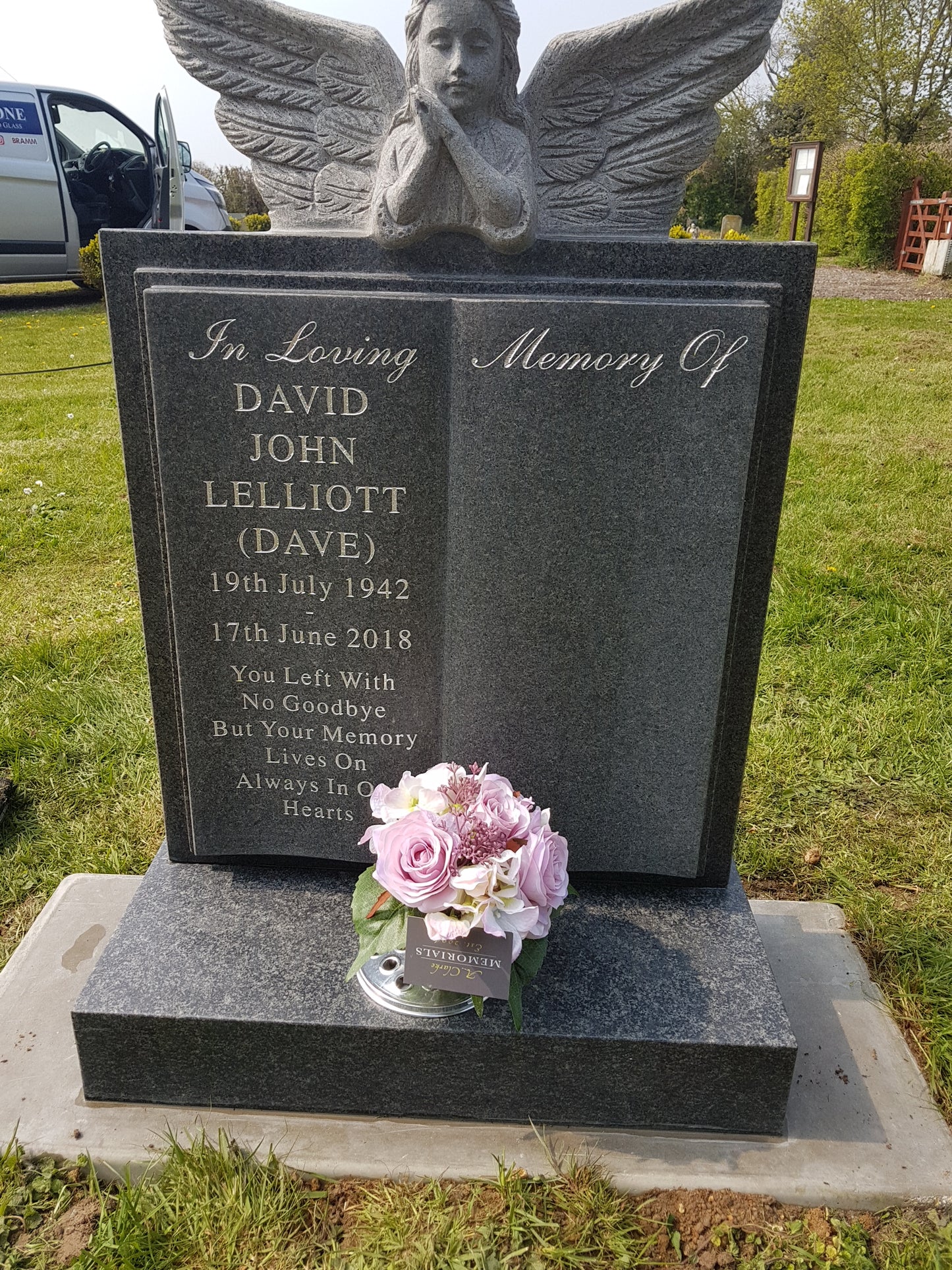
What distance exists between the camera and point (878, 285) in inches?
627

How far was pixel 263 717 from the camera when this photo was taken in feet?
7.61

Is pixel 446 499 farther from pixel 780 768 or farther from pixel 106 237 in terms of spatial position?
pixel 780 768

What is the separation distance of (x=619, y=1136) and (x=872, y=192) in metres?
19.8

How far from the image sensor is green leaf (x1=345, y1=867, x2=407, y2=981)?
200 cm

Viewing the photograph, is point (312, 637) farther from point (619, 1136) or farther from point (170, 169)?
point (170, 169)

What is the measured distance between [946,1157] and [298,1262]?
1328 mm

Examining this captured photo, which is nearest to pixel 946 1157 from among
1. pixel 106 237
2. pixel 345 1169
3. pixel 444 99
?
pixel 345 1169

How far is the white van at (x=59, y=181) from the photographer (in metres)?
13.2

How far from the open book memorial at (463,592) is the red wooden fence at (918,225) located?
1759 centimetres

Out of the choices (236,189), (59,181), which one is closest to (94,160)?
(59,181)

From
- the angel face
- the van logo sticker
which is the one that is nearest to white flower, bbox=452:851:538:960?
the angel face

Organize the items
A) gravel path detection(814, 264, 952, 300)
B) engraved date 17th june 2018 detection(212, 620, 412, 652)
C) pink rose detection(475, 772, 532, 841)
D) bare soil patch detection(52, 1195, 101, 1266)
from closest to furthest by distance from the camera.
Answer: bare soil patch detection(52, 1195, 101, 1266)
pink rose detection(475, 772, 532, 841)
engraved date 17th june 2018 detection(212, 620, 412, 652)
gravel path detection(814, 264, 952, 300)

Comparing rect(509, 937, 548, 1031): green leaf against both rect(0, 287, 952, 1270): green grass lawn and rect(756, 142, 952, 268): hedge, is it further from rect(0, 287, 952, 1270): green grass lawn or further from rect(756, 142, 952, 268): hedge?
rect(756, 142, 952, 268): hedge

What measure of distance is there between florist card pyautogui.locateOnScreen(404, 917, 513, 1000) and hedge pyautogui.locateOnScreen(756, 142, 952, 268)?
59.8 feet
